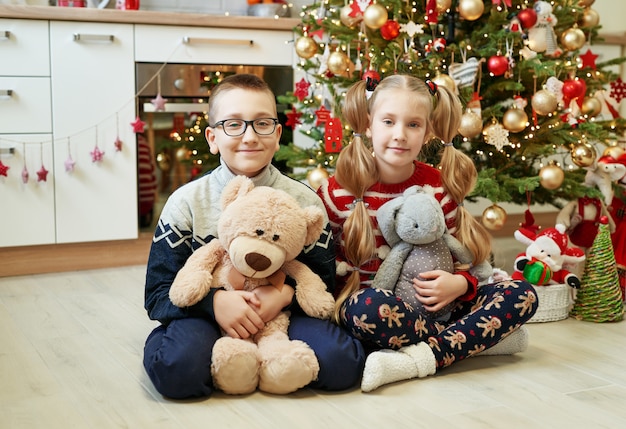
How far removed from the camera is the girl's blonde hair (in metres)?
1.84

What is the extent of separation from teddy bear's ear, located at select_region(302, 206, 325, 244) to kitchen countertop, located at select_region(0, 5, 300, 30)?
1.42 meters

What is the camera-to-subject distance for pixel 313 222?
1.66 meters

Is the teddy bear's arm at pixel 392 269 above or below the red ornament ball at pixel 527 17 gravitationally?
below

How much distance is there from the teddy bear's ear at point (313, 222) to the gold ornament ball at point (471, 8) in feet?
3.33

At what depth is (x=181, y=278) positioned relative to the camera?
1639 millimetres

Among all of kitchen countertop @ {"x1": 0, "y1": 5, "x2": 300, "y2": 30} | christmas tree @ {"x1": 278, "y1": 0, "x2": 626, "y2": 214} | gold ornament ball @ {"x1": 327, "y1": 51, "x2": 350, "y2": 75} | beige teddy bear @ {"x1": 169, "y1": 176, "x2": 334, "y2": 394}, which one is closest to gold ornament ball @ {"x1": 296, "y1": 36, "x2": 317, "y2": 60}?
christmas tree @ {"x1": 278, "y1": 0, "x2": 626, "y2": 214}

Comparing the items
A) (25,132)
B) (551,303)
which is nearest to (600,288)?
(551,303)

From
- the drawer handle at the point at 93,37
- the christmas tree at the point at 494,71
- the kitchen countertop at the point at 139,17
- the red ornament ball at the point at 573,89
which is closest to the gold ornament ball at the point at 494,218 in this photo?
the christmas tree at the point at 494,71

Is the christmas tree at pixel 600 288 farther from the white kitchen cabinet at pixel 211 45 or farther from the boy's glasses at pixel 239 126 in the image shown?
the white kitchen cabinet at pixel 211 45

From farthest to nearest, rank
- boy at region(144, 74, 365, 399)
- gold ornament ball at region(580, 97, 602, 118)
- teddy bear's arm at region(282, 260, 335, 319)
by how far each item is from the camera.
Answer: gold ornament ball at region(580, 97, 602, 118) → teddy bear's arm at region(282, 260, 335, 319) → boy at region(144, 74, 365, 399)

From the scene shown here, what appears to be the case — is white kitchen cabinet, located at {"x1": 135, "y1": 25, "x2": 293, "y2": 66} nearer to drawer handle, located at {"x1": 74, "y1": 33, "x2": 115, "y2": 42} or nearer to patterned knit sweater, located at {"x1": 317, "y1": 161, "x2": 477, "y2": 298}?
drawer handle, located at {"x1": 74, "y1": 33, "x2": 115, "y2": 42}

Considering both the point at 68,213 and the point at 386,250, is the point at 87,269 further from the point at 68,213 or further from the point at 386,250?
the point at 386,250

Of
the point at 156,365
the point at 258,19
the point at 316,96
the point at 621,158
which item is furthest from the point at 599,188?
the point at 156,365

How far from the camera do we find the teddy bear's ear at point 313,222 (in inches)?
65.1
